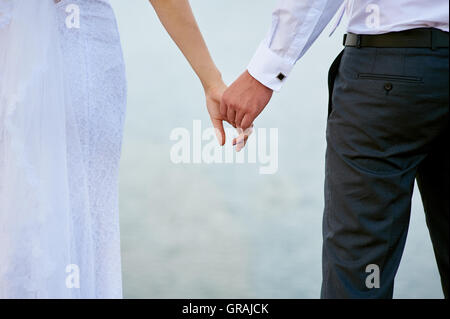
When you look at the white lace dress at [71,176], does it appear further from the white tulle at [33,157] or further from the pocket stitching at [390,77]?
the pocket stitching at [390,77]

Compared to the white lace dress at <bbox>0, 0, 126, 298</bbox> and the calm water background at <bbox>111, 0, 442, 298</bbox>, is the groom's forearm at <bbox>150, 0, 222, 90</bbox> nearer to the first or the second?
the white lace dress at <bbox>0, 0, 126, 298</bbox>

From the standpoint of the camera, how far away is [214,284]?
327 centimetres

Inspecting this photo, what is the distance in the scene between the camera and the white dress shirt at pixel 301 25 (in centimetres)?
121

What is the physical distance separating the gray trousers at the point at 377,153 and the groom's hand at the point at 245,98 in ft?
0.73

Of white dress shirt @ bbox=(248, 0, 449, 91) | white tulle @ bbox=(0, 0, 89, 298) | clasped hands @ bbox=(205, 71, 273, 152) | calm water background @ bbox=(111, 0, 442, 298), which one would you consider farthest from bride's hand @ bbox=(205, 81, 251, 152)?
calm water background @ bbox=(111, 0, 442, 298)

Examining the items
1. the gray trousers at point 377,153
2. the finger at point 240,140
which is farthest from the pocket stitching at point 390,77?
the finger at point 240,140

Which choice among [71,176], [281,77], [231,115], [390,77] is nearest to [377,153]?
[390,77]

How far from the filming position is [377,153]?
3.96 ft

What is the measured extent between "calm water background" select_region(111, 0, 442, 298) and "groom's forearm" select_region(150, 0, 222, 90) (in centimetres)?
161

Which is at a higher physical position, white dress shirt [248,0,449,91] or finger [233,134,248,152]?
white dress shirt [248,0,449,91]

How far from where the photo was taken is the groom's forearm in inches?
64.2
